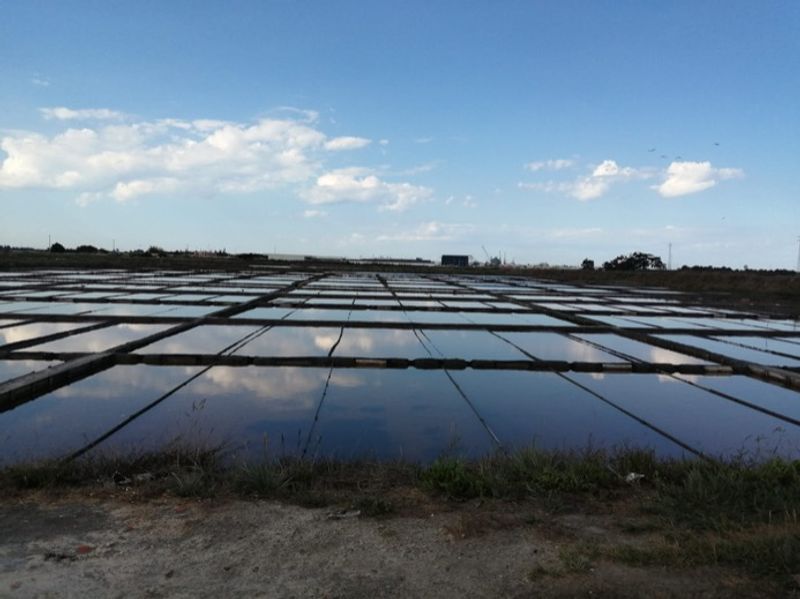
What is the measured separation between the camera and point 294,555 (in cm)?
283

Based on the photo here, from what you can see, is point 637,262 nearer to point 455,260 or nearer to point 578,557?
point 455,260

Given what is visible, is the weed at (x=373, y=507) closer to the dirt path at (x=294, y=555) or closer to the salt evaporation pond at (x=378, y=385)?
the dirt path at (x=294, y=555)

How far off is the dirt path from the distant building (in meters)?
86.0

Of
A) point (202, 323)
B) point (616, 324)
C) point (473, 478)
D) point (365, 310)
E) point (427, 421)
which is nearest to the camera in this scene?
point (473, 478)

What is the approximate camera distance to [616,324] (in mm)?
13148

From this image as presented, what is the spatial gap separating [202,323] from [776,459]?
984cm

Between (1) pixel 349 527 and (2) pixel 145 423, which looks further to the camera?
(2) pixel 145 423

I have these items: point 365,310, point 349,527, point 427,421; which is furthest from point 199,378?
point 365,310

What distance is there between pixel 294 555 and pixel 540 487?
1.75m

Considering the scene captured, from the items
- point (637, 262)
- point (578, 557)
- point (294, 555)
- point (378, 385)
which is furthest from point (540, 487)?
point (637, 262)

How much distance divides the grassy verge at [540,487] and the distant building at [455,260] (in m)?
85.2

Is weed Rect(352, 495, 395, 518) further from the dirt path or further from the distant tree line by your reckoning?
the distant tree line

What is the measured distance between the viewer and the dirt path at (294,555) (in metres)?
2.54

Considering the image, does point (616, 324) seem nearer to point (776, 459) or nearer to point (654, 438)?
point (654, 438)
